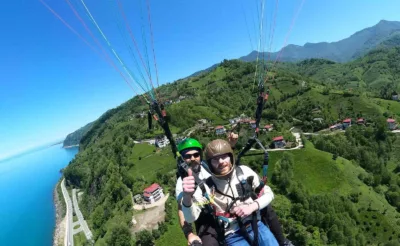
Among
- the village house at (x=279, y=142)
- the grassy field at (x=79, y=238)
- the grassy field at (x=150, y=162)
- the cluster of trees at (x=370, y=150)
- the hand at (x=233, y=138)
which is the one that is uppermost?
the hand at (x=233, y=138)

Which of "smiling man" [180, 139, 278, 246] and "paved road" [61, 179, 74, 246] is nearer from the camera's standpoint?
"smiling man" [180, 139, 278, 246]

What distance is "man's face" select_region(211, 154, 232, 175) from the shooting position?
4.67 m

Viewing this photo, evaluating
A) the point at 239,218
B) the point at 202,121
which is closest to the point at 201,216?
the point at 239,218

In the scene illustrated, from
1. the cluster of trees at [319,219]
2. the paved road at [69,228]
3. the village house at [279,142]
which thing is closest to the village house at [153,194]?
the cluster of trees at [319,219]

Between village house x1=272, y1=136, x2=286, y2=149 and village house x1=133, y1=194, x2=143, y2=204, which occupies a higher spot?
village house x1=133, y1=194, x2=143, y2=204

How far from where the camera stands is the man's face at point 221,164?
15.3 ft

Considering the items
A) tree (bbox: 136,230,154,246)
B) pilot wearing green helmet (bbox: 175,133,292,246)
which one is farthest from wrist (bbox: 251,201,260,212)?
tree (bbox: 136,230,154,246)

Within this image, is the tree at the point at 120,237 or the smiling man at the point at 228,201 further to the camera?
the tree at the point at 120,237

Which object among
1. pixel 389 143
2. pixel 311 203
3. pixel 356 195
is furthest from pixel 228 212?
pixel 389 143

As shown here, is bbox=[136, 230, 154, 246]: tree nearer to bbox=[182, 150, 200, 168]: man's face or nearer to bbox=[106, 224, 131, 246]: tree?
bbox=[106, 224, 131, 246]: tree

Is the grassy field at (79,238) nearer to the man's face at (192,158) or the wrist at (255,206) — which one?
the man's face at (192,158)

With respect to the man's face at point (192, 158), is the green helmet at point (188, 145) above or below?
above

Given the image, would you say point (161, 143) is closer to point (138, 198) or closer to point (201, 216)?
point (138, 198)

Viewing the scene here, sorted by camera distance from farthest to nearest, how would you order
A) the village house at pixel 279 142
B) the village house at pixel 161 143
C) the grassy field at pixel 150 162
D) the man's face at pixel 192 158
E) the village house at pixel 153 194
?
the village house at pixel 161 143
the village house at pixel 279 142
the grassy field at pixel 150 162
the village house at pixel 153 194
the man's face at pixel 192 158
